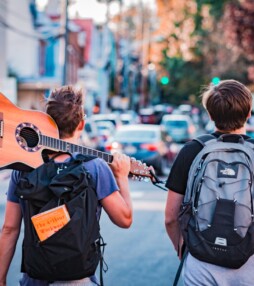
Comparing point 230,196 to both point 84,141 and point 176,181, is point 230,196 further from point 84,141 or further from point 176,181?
point 84,141

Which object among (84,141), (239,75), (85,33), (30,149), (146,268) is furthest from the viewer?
(239,75)

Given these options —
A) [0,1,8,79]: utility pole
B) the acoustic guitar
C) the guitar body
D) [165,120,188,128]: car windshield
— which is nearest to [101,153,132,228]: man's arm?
the acoustic guitar

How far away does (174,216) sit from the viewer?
395 cm

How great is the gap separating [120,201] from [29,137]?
586mm

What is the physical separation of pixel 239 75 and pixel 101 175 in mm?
59832

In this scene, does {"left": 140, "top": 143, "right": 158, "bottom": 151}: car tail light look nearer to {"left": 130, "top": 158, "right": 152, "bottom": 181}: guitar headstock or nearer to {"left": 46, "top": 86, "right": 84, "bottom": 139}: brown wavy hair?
{"left": 130, "top": 158, "right": 152, "bottom": 181}: guitar headstock

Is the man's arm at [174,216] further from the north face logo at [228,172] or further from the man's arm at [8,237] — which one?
the man's arm at [8,237]

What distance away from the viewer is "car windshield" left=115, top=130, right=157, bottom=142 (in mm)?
20561

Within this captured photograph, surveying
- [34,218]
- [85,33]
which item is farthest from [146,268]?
[85,33]

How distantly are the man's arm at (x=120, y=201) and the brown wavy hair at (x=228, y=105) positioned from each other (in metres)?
0.56

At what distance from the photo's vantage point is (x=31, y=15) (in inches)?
1652

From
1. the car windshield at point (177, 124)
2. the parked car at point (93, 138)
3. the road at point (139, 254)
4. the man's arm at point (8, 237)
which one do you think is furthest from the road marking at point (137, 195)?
the car windshield at point (177, 124)

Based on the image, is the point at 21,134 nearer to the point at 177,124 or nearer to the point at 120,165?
Answer: the point at 120,165

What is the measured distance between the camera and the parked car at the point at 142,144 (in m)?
20.2
